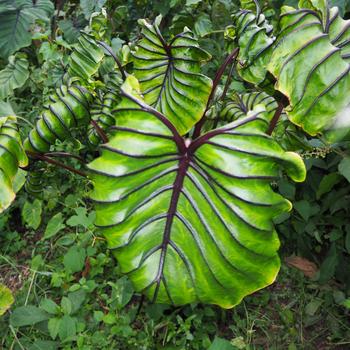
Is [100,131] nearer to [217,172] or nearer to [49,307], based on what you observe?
[217,172]

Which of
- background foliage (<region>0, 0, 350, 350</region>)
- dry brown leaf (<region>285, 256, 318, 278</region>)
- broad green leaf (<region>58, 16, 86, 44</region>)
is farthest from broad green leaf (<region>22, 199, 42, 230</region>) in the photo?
broad green leaf (<region>58, 16, 86, 44</region>)

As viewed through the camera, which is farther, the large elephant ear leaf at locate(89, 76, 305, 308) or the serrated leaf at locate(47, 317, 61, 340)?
the serrated leaf at locate(47, 317, 61, 340)

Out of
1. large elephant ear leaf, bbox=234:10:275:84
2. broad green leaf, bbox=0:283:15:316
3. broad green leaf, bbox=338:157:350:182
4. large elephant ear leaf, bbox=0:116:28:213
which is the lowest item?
broad green leaf, bbox=0:283:15:316

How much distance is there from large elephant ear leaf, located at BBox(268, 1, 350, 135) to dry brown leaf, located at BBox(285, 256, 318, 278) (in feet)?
2.71

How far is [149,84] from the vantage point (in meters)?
1.30

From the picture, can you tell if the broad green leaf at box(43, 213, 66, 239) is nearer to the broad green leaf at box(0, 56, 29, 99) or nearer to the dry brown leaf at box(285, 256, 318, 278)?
the broad green leaf at box(0, 56, 29, 99)

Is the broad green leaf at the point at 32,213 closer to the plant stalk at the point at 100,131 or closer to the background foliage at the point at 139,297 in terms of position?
the background foliage at the point at 139,297

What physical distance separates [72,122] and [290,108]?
54 cm

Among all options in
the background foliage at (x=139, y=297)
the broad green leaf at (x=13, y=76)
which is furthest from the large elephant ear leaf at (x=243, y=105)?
the broad green leaf at (x=13, y=76)

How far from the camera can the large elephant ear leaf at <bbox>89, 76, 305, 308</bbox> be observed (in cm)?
81

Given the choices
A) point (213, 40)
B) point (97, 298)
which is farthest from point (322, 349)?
point (213, 40)

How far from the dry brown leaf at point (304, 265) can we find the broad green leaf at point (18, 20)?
5.02ft

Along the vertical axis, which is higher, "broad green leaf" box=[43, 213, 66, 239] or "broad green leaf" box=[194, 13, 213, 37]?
"broad green leaf" box=[194, 13, 213, 37]

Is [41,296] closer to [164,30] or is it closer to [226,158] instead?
[226,158]
